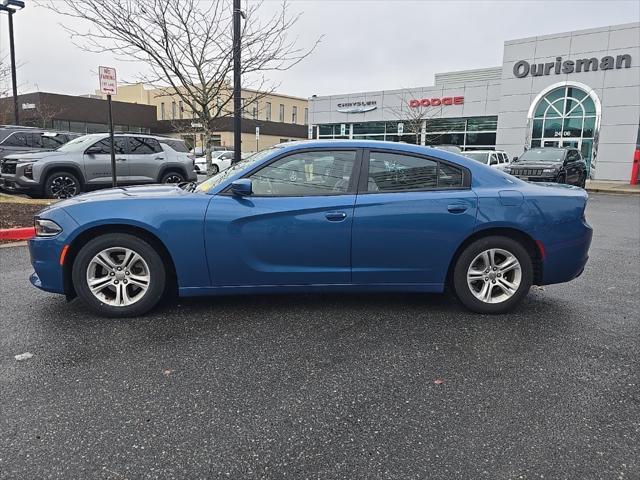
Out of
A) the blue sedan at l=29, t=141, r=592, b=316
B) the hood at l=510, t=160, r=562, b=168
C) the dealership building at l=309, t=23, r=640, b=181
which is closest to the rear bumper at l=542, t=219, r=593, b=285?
the blue sedan at l=29, t=141, r=592, b=316

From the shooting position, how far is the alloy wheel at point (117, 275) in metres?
4.00

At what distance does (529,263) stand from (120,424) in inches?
133

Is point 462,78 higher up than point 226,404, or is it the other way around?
point 462,78

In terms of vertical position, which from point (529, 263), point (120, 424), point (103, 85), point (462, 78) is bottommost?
point (120, 424)

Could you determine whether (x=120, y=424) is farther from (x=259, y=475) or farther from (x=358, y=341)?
(x=358, y=341)

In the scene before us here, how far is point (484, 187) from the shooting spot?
4.25m

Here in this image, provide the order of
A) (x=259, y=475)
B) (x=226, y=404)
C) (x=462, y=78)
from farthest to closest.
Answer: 1. (x=462, y=78)
2. (x=226, y=404)
3. (x=259, y=475)

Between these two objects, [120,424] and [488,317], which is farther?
[488,317]

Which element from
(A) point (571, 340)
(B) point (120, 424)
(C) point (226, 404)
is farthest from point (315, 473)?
(A) point (571, 340)

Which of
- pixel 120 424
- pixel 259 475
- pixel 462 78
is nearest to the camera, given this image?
pixel 259 475

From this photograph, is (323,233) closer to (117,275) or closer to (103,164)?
(117,275)

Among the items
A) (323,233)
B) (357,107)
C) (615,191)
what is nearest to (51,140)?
(323,233)

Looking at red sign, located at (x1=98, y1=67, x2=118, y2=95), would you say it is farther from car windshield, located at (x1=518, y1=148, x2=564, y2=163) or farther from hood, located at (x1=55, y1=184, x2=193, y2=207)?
car windshield, located at (x1=518, y1=148, x2=564, y2=163)

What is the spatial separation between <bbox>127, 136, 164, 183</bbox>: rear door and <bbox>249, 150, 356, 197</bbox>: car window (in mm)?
Answer: 8776
